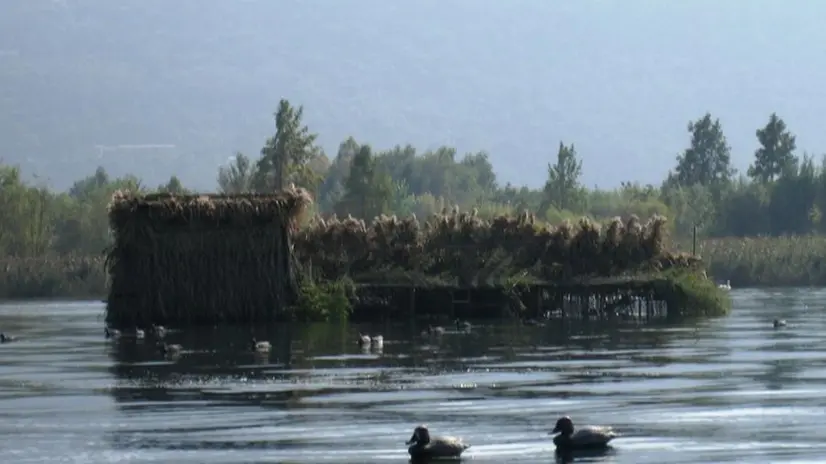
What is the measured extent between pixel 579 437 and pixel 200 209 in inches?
1481

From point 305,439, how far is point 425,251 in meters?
39.2

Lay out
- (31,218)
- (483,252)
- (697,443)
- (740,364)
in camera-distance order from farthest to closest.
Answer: (31,218) → (483,252) → (740,364) → (697,443)

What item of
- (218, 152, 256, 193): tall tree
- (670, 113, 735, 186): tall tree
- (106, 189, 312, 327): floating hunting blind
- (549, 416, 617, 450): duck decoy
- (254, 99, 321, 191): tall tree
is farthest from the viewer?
(670, 113, 735, 186): tall tree

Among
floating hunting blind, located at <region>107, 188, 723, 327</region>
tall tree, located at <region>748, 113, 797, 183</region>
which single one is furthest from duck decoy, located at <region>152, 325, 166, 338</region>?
tall tree, located at <region>748, 113, 797, 183</region>

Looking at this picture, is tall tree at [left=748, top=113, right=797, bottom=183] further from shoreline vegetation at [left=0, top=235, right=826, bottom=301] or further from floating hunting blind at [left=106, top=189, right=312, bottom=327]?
floating hunting blind at [left=106, top=189, right=312, bottom=327]

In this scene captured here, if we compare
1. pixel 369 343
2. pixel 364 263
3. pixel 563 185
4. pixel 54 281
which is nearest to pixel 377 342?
pixel 369 343

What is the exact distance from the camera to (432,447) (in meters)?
22.2

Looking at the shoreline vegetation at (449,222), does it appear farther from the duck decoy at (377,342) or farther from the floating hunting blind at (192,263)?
the duck decoy at (377,342)

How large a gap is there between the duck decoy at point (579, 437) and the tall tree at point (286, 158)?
9172 centimetres

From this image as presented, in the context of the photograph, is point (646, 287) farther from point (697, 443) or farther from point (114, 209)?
point (697, 443)

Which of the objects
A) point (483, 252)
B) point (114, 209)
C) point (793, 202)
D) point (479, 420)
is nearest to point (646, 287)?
point (483, 252)

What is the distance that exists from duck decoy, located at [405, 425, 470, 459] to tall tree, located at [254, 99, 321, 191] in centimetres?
9214

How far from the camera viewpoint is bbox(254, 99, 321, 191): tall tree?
11481 centimetres

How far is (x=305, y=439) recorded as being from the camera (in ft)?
81.3
